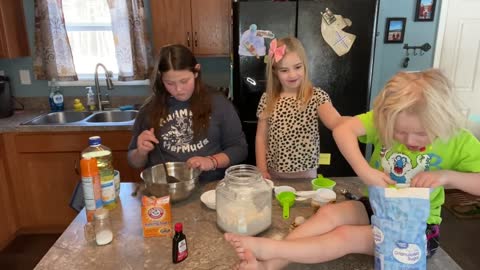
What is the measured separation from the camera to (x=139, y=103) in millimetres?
2969

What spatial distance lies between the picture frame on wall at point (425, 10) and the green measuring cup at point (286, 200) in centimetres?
258

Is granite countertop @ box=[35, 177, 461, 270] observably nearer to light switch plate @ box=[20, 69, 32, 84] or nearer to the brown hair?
the brown hair

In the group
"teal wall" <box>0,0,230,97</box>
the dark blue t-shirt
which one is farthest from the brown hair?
"teal wall" <box>0,0,230,97</box>

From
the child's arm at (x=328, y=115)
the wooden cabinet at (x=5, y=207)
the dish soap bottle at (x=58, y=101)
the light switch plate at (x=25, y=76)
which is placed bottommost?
the wooden cabinet at (x=5, y=207)

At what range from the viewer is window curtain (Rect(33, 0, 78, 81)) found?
264cm

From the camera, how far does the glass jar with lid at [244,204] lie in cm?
Answer: 105

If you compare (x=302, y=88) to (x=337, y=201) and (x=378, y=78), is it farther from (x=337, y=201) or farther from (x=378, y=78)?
(x=378, y=78)

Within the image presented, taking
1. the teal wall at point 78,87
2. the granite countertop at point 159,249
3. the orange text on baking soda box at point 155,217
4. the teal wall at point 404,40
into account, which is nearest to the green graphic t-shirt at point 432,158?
the granite countertop at point 159,249

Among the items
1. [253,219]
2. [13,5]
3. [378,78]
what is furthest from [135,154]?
[378,78]

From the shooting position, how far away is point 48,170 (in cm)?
246

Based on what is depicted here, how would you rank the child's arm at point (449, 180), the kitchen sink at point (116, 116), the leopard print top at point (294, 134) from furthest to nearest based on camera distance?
the kitchen sink at point (116, 116) < the leopard print top at point (294, 134) < the child's arm at point (449, 180)

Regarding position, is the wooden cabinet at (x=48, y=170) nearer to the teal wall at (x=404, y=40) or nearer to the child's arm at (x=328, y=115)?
the child's arm at (x=328, y=115)

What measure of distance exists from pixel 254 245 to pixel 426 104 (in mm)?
586

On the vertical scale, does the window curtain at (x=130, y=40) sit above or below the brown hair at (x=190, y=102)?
above
